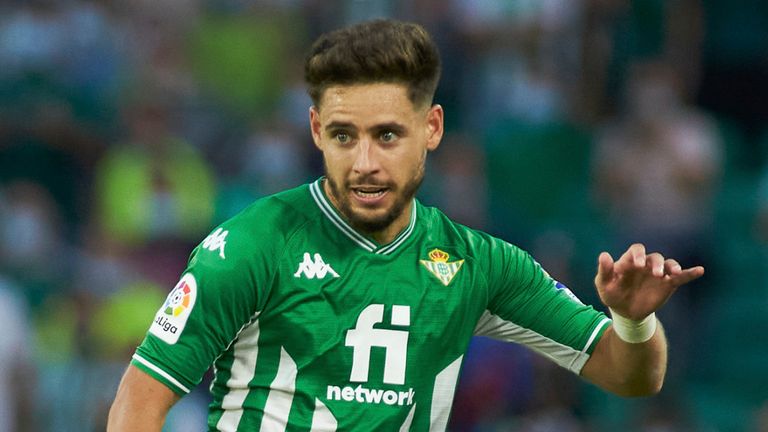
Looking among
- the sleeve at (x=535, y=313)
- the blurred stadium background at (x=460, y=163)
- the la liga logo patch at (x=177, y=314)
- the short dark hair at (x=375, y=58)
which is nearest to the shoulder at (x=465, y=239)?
the sleeve at (x=535, y=313)

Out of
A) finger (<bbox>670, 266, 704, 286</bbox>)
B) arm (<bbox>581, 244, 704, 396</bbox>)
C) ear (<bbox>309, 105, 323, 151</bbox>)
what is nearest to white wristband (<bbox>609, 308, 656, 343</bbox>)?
arm (<bbox>581, 244, 704, 396</bbox>)

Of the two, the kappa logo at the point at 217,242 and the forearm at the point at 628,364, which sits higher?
the kappa logo at the point at 217,242

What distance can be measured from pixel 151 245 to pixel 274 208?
5.87 metres

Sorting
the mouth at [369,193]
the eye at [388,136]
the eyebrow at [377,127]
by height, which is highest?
the eyebrow at [377,127]

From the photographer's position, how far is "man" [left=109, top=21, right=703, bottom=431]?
4.04 metres

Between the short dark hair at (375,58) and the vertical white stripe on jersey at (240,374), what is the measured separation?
74 centimetres

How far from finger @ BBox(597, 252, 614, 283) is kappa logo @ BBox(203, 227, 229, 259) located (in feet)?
3.73

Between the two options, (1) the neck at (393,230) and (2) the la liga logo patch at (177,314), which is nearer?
(2) the la liga logo patch at (177,314)

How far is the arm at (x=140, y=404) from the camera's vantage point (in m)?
3.83

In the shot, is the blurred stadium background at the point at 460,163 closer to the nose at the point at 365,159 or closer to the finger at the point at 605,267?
the finger at the point at 605,267

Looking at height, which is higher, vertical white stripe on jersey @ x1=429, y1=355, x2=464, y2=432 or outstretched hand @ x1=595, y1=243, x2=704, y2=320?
outstretched hand @ x1=595, y1=243, x2=704, y2=320

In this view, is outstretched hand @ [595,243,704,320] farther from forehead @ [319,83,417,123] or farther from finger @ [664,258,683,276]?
forehead @ [319,83,417,123]

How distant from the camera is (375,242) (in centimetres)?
441

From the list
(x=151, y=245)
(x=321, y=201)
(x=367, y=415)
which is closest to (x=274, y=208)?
(x=321, y=201)
